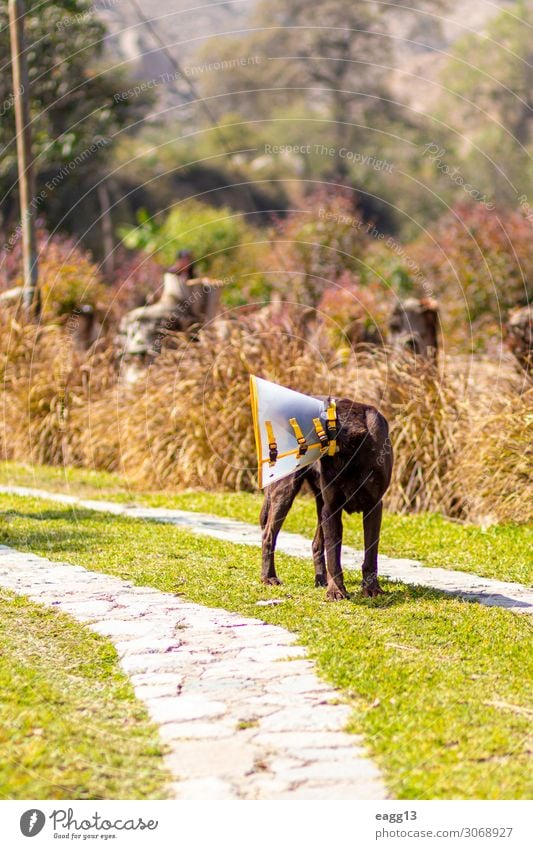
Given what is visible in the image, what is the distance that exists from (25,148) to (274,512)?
11.9 metres

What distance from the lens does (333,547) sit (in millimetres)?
6293

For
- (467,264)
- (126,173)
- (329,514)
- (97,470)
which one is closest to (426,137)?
(126,173)

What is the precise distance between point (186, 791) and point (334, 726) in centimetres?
81

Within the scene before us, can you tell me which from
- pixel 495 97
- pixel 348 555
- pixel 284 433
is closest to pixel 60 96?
pixel 348 555

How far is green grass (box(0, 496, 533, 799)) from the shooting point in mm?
3992

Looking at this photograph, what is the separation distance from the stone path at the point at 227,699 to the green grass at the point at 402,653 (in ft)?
0.44

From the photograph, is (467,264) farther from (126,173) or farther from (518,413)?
(126,173)

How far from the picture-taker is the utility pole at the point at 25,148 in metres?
15.8

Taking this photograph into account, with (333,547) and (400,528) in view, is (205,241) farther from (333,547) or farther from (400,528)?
(333,547)

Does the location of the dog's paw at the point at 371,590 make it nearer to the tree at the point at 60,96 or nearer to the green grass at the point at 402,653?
the green grass at the point at 402,653

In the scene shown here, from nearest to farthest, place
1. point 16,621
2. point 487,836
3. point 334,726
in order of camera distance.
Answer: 1. point 487,836
2. point 334,726
3. point 16,621

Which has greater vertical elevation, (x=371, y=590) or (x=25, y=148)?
(x=25, y=148)

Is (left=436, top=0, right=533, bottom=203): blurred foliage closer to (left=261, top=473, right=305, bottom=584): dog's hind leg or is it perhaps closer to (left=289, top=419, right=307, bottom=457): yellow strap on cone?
(left=261, top=473, right=305, bottom=584): dog's hind leg

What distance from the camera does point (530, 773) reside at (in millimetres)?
3908
